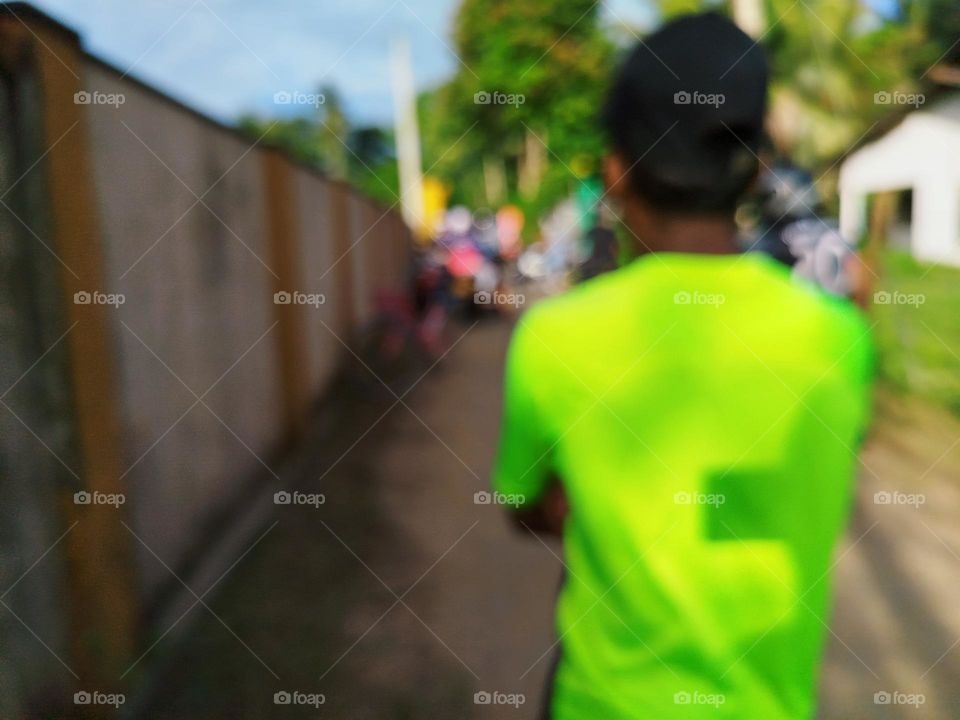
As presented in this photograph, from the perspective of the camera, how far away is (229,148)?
5230 mm

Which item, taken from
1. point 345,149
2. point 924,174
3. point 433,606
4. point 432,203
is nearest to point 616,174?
point 433,606

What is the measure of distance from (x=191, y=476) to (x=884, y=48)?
1639 cm

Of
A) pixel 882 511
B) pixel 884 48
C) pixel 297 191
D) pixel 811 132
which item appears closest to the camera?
pixel 882 511

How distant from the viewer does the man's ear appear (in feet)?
3.93

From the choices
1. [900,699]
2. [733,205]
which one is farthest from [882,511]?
[733,205]

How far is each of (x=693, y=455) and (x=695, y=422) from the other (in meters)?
0.04

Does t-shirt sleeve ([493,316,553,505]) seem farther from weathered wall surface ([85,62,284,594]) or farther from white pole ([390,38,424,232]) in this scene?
white pole ([390,38,424,232])

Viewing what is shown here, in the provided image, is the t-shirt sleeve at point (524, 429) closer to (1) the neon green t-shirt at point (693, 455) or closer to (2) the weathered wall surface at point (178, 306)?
(1) the neon green t-shirt at point (693, 455)

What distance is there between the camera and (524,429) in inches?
47.5

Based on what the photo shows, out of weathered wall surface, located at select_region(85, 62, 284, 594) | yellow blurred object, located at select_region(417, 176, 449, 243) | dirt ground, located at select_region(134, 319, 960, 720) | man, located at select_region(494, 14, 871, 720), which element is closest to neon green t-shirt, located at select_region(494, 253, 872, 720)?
man, located at select_region(494, 14, 871, 720)

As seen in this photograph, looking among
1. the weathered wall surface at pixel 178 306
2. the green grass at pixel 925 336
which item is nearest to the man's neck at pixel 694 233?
the weathered wall surface at pixel 178 306

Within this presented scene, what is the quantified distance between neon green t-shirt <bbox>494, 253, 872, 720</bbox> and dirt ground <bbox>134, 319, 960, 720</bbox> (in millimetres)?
1119

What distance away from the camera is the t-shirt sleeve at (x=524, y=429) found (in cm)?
117

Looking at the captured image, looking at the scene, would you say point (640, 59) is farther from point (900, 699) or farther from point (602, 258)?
point (602, 258)
